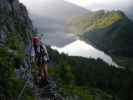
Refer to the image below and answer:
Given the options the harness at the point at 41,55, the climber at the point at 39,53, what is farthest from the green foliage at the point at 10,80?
the harness at the point at 41,55

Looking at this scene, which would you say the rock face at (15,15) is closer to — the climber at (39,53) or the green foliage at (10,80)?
the green foliage at (10,80)

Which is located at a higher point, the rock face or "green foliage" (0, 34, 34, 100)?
the rock face

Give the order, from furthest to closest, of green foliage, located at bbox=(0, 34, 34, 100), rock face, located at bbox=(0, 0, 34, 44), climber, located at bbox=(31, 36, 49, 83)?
rock face, located at bbox=(0, 0, 34, 44), green foliage, located at bbox=(0, 34, 34, 100), climber, located at bbox=(31, 36, 49, 83)

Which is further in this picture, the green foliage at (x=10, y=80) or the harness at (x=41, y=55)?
the green foliage at (x=10, y=80)

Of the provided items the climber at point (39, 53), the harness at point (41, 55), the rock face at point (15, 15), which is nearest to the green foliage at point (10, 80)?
the climber at point (39, 53)

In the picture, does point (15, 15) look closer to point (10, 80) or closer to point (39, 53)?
point (10, 80)

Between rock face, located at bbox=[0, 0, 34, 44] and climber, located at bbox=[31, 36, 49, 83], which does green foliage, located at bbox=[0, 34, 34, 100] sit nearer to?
climber, located at bbox=[31, 36, 49, 83]

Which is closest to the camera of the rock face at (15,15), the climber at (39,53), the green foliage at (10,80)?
the climber at (39,53)

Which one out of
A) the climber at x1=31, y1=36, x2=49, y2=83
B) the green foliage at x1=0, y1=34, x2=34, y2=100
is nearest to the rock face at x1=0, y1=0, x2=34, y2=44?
the green foliage at x1=0, y1=34, x2=34, y2=100

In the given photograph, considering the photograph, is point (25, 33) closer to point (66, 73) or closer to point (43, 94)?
point (66, 73)

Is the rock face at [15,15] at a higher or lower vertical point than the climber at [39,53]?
higher

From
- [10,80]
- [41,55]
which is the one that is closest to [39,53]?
[41,55]

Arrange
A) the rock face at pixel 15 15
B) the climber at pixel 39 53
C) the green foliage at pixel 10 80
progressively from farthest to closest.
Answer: the rock face at pixel 15 15 < the green foliage at pixel 10 80 < the climber at pixel 39 53

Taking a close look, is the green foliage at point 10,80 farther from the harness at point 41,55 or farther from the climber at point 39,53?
the harness at point 41,55
